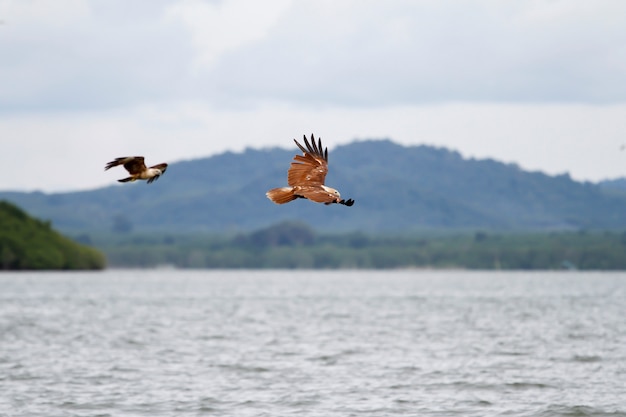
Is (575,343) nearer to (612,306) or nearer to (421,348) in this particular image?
(421,348)

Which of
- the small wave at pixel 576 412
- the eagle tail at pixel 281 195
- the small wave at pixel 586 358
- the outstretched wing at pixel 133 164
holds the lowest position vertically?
the small wave at pixel 576 412

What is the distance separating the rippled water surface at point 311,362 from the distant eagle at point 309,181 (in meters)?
15.6

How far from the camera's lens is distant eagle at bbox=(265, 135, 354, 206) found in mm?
20531

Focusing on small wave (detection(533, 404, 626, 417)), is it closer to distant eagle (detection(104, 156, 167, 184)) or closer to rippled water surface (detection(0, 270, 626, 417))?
rippled water surface (detection(0, 270, 626, 417))

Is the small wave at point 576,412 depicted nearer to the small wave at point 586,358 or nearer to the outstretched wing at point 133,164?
the small wave at point 586,358

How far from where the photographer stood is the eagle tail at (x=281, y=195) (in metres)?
21.1

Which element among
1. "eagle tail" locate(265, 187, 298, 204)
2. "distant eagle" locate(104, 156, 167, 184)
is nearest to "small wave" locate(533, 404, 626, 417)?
"eagle tail" locate(265, 187, 298, 204)

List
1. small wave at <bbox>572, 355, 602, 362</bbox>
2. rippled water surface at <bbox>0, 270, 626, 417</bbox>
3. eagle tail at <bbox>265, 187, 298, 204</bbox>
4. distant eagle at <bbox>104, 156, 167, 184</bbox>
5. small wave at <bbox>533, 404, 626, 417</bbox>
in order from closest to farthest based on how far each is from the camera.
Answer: distant eagle at <bbox>104, 156, 167, 184</bbox> → eagle tail at <bbox>265, 187, 298, 204</bbox> → small wave at <bbox>533, 404, 626, 417</bbox> → rippled water surface at <bbox>0, 270, 626, 417</bbox> → small wave at <bbox>572, 355, 602, 362</bbox>

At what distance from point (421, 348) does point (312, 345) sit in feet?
17.9

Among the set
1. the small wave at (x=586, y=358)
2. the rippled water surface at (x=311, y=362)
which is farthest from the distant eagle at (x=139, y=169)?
the small wave at (x=586, y=358)

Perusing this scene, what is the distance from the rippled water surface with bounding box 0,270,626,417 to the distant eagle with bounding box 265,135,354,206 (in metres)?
15.6

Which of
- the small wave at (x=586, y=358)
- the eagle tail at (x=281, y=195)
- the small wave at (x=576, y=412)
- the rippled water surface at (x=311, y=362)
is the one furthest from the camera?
the small wave at (x=586, y=358)

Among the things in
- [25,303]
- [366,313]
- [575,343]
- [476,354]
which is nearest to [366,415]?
[476,354]

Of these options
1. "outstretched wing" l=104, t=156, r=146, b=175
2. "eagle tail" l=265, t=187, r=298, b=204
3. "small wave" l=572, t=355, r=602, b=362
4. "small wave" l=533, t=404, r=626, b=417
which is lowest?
"small wave" l=533, t=404, r=626, b=417
